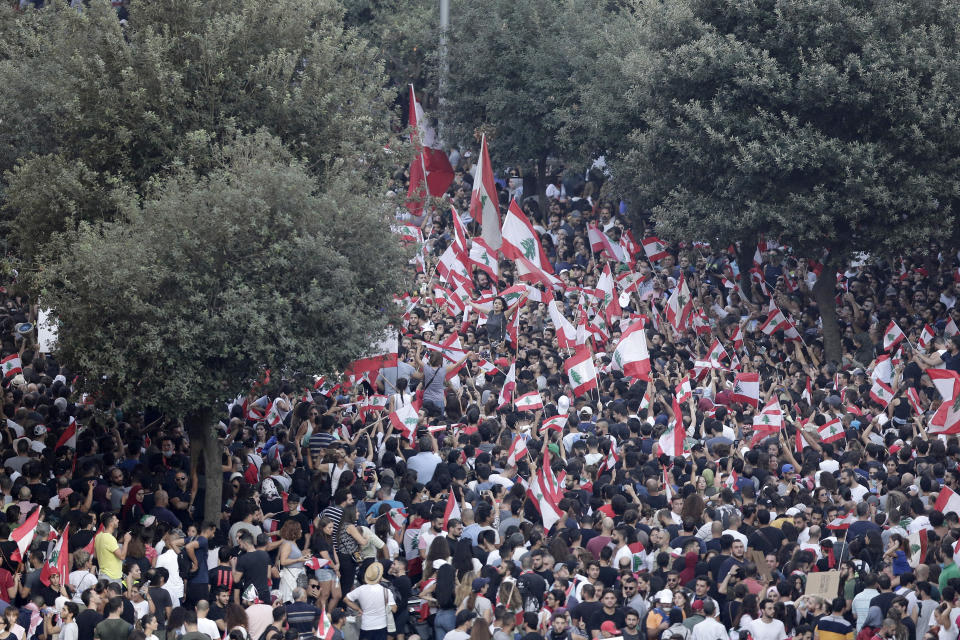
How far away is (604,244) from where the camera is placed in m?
27.7

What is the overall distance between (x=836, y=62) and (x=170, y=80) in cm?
1250

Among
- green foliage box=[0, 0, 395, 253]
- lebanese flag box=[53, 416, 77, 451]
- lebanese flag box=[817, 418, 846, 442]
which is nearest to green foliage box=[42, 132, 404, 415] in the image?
green foliage box=[0, 0, 395, 253]

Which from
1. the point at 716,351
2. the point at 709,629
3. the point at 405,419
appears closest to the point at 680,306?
the point at 716,351

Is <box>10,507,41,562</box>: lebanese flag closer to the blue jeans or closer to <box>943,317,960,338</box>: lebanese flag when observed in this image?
the blue jeans

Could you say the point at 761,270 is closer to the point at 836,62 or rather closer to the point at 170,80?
the point at 836,62

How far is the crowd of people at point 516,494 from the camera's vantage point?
13.0m

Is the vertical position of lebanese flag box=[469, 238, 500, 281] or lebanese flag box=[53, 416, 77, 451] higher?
lebanese flag box=[469, 238, 500, 281]

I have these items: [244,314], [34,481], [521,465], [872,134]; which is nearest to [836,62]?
[872,134]

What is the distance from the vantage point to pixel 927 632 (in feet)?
42.4

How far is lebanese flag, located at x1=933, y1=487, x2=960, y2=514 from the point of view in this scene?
49.6 ft

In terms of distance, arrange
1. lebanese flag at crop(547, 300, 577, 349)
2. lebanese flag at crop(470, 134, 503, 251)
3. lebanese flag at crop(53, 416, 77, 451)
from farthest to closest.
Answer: lebanese flag at crop(470, 134, 503, 251)
lebanese flag at crop(547, 300, 577, 349)
lebanese flag at crop(53, 416, 77, 451)

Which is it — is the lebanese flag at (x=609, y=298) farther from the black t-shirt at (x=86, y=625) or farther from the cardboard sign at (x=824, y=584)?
the black t-shirt at (x=86, y=625)

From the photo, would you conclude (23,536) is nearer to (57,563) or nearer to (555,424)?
(57,563)

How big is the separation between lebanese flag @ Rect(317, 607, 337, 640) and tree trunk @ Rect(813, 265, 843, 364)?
14927mm
